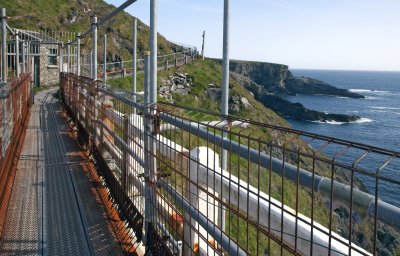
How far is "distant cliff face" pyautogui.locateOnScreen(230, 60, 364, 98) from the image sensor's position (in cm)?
13688

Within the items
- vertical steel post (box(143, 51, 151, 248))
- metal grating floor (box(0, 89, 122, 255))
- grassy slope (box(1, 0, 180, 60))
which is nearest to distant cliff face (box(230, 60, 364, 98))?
grassy slope (box(1, 0, 180, 60))

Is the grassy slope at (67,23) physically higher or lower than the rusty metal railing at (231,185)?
higher

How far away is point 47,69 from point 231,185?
40371 millimetres

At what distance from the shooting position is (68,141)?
11.8 metres

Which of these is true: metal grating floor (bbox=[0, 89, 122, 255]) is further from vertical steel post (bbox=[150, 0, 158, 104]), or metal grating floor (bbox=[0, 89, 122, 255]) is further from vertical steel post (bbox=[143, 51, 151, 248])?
vertical steel post (bbox=[150, 0, 158, 104])

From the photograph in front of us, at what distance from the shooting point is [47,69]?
4088 centimetres

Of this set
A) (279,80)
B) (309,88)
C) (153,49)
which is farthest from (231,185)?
(309,88)

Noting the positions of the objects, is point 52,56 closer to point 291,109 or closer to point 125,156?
point 125,156

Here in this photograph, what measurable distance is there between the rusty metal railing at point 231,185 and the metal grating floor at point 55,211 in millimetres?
402

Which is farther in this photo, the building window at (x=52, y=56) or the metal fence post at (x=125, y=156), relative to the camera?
the building window at (x=52, y=56)

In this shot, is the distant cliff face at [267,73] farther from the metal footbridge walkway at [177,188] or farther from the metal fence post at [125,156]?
the metal fence post at [125,156]

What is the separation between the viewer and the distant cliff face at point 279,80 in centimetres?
13688

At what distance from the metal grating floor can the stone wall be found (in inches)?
1253

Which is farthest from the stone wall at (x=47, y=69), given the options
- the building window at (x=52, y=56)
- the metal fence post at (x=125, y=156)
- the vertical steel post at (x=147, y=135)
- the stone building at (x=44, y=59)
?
the vertical steel post at (x=147, y=135)
